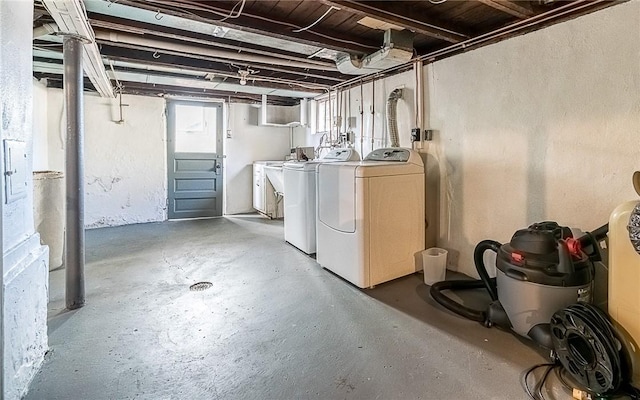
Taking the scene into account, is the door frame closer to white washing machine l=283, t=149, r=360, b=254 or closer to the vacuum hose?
white washing machine l=283, t=149, r=360, b=254

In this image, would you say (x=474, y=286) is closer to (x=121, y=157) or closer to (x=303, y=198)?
(x=303, y=198)

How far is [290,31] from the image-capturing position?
284 cm

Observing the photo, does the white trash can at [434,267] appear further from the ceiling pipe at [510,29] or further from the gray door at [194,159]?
the gray door at [194,159]

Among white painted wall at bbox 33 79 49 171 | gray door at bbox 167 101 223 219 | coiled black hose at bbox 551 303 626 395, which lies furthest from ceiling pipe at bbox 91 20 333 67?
coiled black hose at bbox 551 303 626 395

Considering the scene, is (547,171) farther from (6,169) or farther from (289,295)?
(6,169)

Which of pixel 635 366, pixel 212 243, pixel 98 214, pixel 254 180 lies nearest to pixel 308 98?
pixel 254 180

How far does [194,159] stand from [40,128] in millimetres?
2109

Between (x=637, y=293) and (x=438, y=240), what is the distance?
1.90 metres

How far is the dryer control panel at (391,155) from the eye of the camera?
3.19 meters

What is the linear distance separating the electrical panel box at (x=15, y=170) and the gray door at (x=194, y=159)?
14.3 feet

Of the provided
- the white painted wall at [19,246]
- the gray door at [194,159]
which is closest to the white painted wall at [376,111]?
the gray door at [194,159]

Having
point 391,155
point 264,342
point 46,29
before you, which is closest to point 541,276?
point 264,342

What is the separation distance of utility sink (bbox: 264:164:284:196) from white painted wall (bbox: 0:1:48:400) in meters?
3.59

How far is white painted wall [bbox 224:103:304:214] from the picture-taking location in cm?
628
